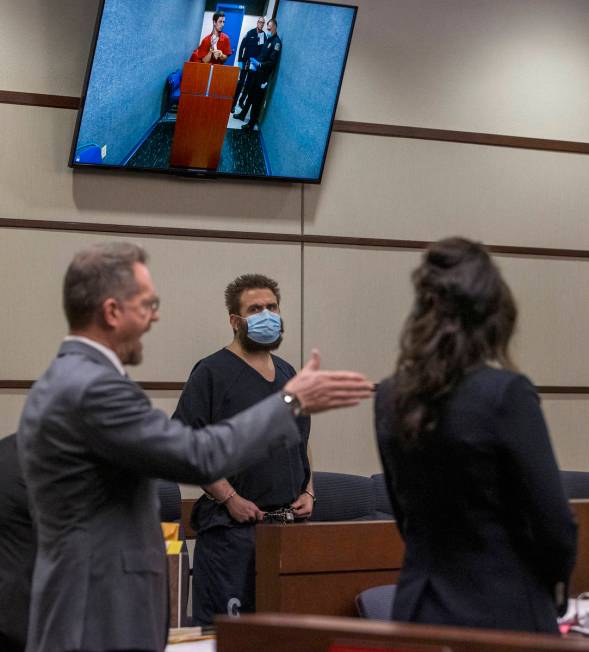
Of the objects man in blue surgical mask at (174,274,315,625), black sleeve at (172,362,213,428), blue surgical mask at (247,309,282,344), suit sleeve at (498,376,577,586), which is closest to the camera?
suit sleeve at (498,376,577,586)

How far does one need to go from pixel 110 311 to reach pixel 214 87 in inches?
112

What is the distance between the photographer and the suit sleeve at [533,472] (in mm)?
1601

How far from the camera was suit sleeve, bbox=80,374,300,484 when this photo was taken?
1.82 meters

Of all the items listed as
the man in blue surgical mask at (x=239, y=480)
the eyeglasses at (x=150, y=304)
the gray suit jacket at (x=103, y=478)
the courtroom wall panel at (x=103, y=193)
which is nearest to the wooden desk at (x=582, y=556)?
the man in blue surgical mask at (x=239, y=480)

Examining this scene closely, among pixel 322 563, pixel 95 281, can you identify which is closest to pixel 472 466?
pixel 95 281

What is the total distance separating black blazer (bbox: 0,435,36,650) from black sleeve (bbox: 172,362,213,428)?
3.74ft

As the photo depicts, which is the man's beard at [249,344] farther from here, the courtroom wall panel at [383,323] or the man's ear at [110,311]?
the man's ear at [110,311]

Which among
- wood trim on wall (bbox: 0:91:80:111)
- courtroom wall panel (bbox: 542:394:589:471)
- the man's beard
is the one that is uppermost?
wood trim on wall (bbox: 0:91:80:111)

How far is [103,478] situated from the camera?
6.17 feet

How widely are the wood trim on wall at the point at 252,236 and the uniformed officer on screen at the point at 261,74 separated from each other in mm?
546

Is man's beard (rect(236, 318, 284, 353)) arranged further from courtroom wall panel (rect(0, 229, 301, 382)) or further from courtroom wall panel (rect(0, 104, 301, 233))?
courtroom wall panel (rect(0, 104, 301, 233))

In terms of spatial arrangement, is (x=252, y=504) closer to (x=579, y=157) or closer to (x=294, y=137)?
(x=294, y=137)

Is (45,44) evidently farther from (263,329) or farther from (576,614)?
(576,614)

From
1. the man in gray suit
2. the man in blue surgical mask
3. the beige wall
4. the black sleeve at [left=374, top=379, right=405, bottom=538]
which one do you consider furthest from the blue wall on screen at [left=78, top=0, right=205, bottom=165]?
the black sleeve at [left=374, top=379, right=405, bottom=538]
